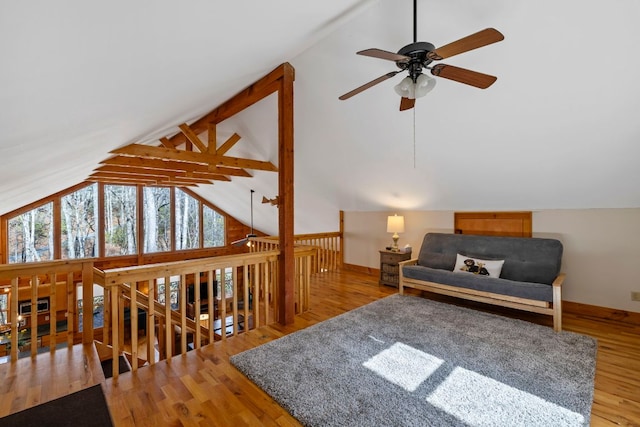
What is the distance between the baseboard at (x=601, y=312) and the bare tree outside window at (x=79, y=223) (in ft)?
31.6

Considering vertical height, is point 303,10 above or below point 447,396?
above

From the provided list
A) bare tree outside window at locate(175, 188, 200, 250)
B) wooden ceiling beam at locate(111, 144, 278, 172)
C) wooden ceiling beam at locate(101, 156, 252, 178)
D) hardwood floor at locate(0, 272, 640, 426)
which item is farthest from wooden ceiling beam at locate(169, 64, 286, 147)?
bare tree outside window at locate(175, 188, 200, 250)

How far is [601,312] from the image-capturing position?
3559 mm

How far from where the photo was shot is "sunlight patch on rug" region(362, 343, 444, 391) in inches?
87.0

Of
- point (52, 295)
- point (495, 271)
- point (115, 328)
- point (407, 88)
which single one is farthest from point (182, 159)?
point (495, 271)

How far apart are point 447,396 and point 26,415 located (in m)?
2.72

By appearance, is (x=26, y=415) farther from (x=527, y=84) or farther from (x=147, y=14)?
(x=527, y=84)

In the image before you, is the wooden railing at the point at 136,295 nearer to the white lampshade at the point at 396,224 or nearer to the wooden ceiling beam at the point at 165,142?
the white lampshade at the point at 396,224

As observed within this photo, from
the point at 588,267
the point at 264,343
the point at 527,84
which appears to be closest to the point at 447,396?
the point at 264,343

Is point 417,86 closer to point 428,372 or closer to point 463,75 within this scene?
point 463,75

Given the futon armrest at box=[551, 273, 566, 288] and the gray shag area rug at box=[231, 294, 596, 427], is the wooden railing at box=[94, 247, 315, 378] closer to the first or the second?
the gray shag area rug at box=[231, 294, 596, 427]

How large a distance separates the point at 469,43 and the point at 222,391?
2.76 metres

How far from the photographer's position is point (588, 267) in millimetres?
3656

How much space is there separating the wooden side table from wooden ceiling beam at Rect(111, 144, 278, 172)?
247 cm
